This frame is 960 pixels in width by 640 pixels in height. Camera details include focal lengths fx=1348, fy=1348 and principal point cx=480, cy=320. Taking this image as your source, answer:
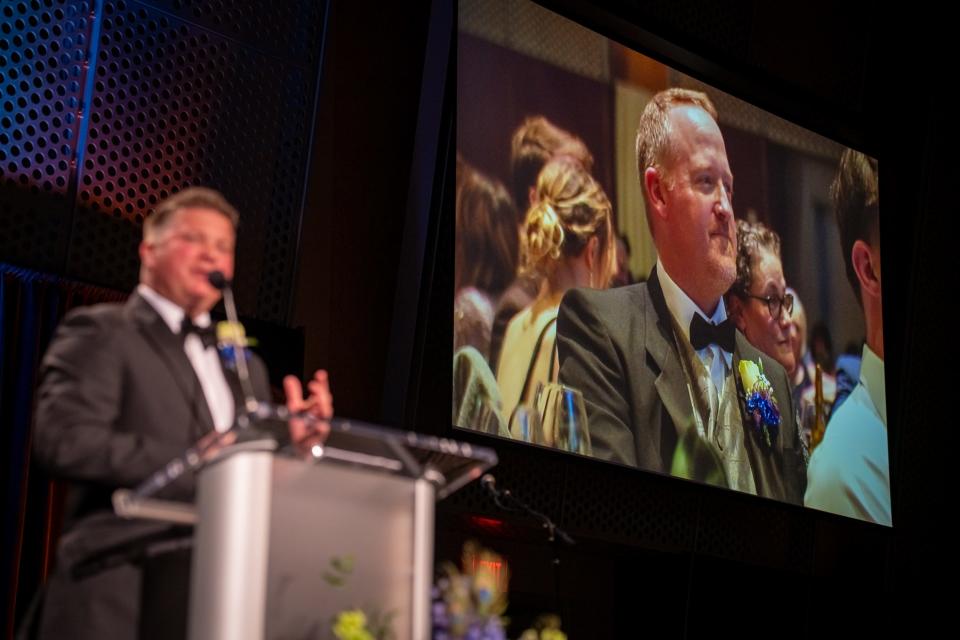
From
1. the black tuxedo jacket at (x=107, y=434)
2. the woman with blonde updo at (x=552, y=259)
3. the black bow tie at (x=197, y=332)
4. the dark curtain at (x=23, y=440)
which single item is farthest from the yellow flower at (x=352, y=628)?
the woman with blonde updo at (x=552, y=259)

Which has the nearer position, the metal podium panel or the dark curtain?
the metal podium panel

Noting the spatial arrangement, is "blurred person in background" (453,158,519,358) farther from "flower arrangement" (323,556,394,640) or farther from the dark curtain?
"flower arrangement" (323,556,394,640)

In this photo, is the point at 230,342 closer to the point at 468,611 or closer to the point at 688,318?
the point at 468,611

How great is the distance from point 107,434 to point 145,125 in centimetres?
244

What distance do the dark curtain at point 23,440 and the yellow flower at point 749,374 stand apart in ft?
9.21

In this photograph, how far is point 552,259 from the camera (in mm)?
4996

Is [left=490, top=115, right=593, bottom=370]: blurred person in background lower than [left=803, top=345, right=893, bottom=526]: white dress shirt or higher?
higher

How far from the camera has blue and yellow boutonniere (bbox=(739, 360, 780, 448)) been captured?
5613 mm

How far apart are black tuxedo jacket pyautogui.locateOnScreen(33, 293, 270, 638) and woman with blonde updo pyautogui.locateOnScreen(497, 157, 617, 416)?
2.62 meters

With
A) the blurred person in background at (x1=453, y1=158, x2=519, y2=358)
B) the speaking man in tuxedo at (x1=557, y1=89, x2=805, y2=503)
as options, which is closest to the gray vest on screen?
the speaking man in tuxedo at (x1=557, y1=89, x2=805, y2=503)

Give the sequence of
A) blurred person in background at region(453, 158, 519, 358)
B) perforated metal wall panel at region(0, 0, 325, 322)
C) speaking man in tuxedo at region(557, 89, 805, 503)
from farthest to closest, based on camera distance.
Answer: speaking man in tuxedo at region(557, 89, 805, 503)
blurred person in background at region(453, 158, 519, 358)
perforated metal wall panel at region(0, 0, 325, 322)

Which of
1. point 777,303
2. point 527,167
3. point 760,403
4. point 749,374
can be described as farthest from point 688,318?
point 527,167

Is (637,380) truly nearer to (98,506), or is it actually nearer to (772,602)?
(772,602)

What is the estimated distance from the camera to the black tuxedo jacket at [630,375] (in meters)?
5.01
